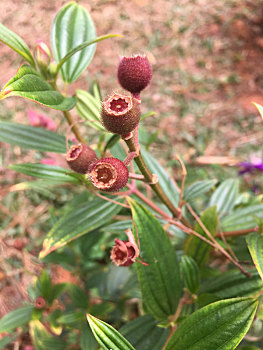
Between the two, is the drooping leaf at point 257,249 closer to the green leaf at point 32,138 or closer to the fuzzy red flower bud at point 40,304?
the green leaf at point 32,138

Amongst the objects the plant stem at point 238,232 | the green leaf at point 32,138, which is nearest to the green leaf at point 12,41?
the green leaf at point 32,138

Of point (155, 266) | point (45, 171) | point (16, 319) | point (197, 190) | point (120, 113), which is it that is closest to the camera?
point (120, 113)

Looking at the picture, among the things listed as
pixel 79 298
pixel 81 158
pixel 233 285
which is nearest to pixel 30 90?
pixel 81 158

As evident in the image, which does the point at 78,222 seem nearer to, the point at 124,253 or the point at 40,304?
the point at 124,253

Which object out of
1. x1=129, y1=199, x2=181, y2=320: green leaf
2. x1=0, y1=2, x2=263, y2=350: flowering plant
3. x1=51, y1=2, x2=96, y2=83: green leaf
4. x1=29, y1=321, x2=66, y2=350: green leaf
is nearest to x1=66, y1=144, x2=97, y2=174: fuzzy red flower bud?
x1=0, y1=2, x2=263, y2=350: flowering plant

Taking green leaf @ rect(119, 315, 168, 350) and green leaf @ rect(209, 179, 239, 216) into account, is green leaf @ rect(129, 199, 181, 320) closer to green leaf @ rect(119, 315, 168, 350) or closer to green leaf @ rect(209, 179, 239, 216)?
green leaf @ rect(119, 315, 168, 350)

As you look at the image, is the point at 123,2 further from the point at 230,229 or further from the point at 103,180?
the point at 103,180

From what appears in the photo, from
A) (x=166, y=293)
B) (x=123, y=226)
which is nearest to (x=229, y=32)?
(x=123, y=226)
